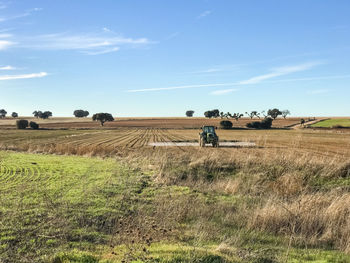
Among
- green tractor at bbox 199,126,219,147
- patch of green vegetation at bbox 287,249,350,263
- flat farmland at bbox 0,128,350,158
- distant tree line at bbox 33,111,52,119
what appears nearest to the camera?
patch of green vegetation at bbox 287,249,350,263

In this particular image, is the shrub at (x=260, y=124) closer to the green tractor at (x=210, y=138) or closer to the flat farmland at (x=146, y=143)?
the flat farmland at (x=146, y=143)

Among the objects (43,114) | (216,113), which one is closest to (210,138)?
(216,113)

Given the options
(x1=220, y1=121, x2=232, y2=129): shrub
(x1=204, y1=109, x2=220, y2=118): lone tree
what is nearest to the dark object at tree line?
(x1=220, y1=121, x2=232, y2=129): shrub

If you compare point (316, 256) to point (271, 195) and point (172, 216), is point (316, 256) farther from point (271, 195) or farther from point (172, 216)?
point (271, 195)

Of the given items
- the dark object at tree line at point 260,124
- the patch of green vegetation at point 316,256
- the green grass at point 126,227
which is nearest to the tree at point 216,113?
the dark object at tree line at point 260,124

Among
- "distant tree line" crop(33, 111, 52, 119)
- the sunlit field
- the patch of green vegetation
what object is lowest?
the patch of green vegetation

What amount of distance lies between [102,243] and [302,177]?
11.3m

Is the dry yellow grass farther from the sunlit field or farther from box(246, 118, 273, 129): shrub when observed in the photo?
box(246, 118, 273, 129): shrub

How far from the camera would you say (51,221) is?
8523 mm

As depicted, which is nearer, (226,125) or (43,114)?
(226,125)

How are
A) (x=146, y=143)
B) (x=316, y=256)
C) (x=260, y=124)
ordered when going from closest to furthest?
(x=316, y=256), (x=146, y=143), (x=260, y=124)

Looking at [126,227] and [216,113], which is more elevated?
[216,113]

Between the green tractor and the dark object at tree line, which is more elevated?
the dark object at tree line

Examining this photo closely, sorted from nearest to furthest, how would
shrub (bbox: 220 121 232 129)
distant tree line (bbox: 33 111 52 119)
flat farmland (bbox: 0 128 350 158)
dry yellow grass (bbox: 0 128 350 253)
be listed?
dry yellow grass (bbox: 0 128 350 253) < flat farmland (bbox: 0 128 350 158) < shrub (bbox: 220 121 232 129) < distant tree line (bbox: 33 111 52 119)
